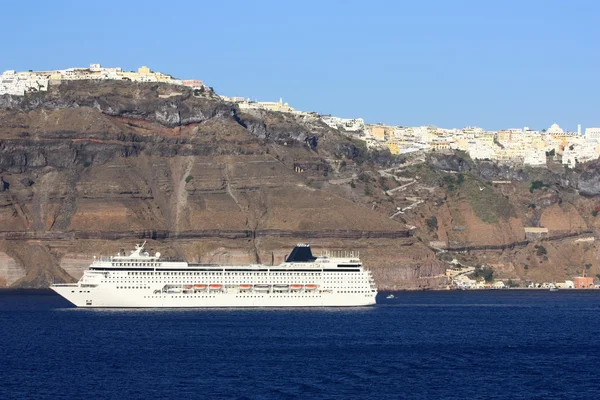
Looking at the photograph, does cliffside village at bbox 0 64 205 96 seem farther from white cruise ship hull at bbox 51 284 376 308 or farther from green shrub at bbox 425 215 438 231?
white cruise ship hull at bbox 51 284 376 308

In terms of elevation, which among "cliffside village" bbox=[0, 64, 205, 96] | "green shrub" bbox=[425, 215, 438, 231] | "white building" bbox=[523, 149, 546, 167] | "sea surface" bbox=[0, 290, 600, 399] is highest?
"cliffside village" bbox=[0, 64, 205, 96]

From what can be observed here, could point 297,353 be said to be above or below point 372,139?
below

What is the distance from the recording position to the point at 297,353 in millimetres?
69875

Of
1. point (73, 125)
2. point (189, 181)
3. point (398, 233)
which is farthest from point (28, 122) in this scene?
point (398, 233)

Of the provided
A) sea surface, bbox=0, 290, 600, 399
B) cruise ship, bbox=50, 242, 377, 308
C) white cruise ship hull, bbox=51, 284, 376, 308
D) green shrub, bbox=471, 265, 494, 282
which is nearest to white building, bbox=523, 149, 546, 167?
green shrub, bbox=471, 265, 494, 282

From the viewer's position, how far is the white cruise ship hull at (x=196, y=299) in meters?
99.9

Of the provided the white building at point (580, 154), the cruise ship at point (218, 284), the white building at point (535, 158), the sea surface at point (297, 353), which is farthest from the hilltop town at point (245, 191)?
the sea surface at point (297, 353)

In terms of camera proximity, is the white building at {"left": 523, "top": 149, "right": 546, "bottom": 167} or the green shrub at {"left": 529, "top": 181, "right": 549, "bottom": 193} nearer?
the green shrub at {"left": 529, "top": 181, "right": 549, "bottom": 193}

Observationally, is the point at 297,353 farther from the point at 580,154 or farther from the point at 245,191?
the point at 580,154

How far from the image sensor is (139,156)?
15162 cm

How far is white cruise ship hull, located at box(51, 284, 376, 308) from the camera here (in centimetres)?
9994

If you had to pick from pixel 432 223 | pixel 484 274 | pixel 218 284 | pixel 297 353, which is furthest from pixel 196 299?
pixel 432 223

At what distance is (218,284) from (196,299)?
2160 mm

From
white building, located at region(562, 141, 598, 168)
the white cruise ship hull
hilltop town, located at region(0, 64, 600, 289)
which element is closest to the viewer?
the white cruise ship hull
